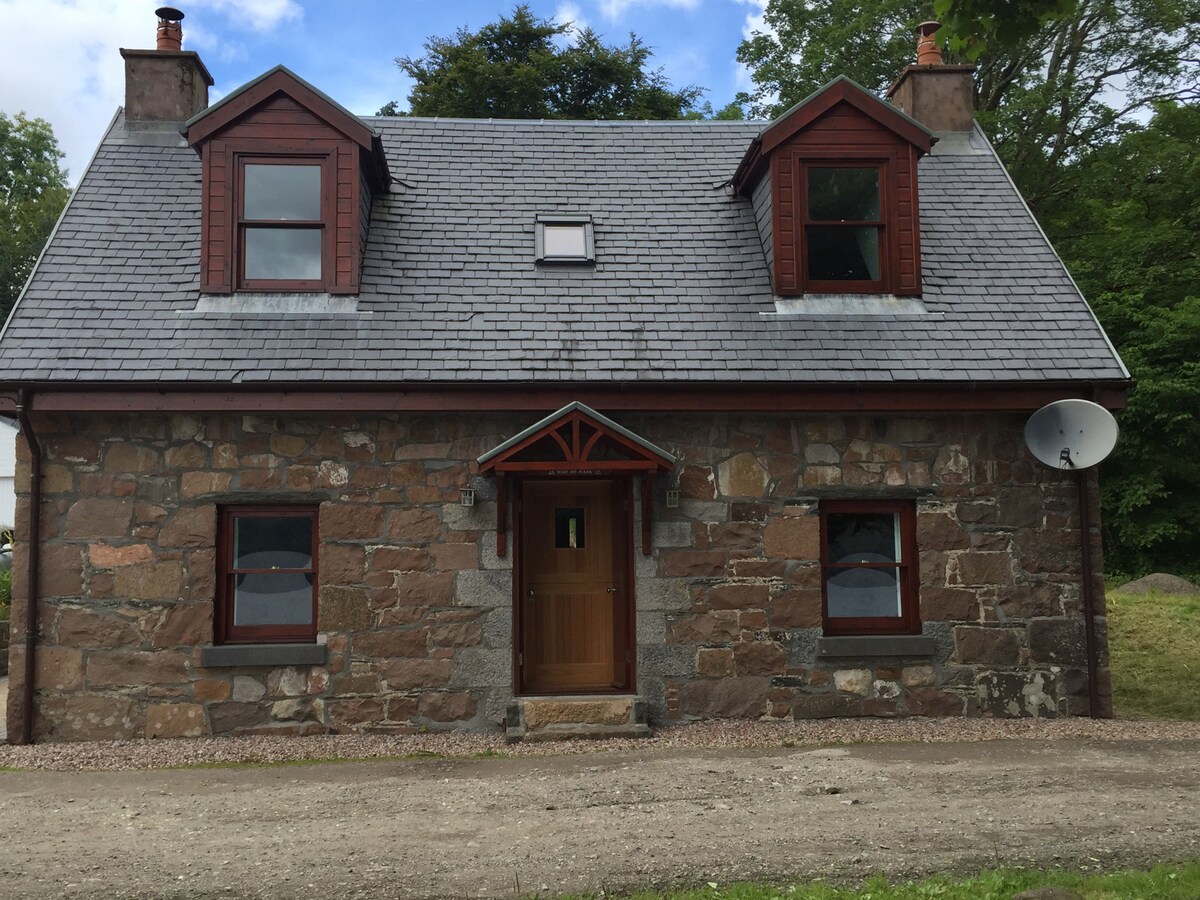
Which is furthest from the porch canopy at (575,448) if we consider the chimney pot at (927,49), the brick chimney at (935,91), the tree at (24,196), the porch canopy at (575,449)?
the tree at (24,196)

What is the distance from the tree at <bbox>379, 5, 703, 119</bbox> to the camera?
23891 mm

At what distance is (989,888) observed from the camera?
4.47 meters

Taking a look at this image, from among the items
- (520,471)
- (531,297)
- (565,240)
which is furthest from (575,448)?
(565,240)

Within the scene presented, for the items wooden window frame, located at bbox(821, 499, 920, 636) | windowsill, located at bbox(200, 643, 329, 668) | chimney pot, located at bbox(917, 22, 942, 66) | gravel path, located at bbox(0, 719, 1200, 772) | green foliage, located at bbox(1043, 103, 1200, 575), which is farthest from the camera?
green foliage, located at bbox(1043, 103, 1200, 575)

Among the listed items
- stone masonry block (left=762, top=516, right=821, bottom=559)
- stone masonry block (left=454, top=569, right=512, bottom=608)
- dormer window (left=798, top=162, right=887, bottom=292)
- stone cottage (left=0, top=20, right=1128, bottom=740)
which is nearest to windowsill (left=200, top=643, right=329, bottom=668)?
stone cottage (left=0, top=20, right=1128, bottom=740)

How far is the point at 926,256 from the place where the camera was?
9.88 m

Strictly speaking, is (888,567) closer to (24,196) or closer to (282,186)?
(282,186)

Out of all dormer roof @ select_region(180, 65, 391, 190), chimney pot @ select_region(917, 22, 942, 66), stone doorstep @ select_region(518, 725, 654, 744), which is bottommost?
stone doorstep @ select_region(518, 725, 654, 744)

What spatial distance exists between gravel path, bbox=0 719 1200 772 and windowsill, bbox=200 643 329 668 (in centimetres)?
62

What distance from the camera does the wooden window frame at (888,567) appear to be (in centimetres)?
859

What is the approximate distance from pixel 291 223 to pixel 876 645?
660 cm

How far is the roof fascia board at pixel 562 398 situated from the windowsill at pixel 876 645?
1980 mm

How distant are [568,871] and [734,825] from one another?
3.70 feet

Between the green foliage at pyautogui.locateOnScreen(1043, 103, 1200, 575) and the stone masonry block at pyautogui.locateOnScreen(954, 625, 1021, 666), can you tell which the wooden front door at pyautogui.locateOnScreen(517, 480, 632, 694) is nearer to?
the stone masonry block at pyautogui.locateOnScreen(954, 625, 1021, 666)
